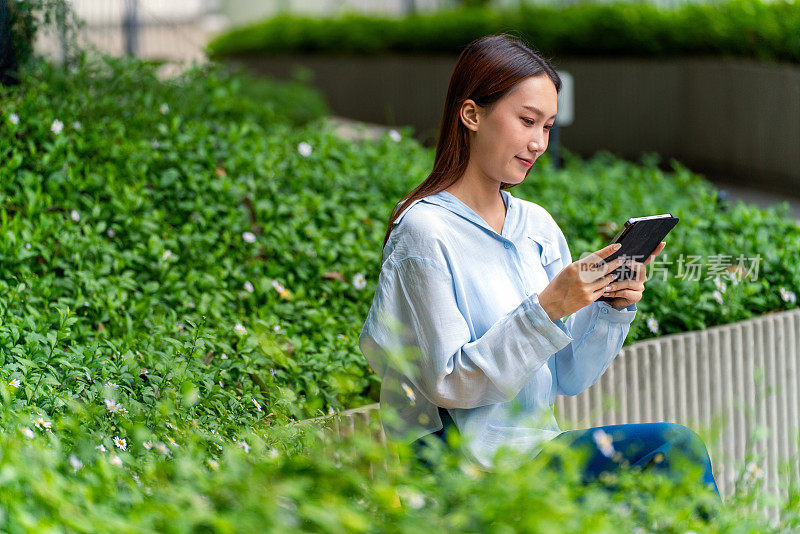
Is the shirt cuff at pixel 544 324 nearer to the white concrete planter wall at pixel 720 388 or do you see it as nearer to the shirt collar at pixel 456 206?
the shirt collar at pixel 456 206

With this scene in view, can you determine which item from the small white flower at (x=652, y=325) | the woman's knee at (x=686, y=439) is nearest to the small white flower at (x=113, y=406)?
the woman's knee at (x=686, y=439)

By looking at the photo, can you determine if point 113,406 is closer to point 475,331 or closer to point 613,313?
point 475,331

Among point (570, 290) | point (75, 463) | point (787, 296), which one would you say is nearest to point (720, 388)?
point (787, 296)

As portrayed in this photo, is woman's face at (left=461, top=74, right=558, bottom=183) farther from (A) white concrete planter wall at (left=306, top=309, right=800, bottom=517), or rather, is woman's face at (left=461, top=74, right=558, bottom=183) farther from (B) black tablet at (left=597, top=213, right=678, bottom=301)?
(A) white concrete planter wall at (left=306, top=309, right=800, bottom=517)

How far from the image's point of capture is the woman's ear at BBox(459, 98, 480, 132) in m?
2.50

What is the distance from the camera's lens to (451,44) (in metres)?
13.7

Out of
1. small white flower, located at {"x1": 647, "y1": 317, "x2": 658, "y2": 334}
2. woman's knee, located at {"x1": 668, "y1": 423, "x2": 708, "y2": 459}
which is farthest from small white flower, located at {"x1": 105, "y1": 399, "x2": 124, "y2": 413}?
small white flower, located at {"x1": 647, "y1": 317, "x2": 658, "y2": 334}

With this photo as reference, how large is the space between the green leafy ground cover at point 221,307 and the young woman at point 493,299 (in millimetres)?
195

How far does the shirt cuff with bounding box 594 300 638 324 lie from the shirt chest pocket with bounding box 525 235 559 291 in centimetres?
18

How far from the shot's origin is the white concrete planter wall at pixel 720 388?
11.8ft

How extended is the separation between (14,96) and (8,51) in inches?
14.6

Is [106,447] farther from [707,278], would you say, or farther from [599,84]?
[599,84]

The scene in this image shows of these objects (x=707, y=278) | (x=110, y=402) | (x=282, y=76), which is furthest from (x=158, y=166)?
(x=282, y=76)

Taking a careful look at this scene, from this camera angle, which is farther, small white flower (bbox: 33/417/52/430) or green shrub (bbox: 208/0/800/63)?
green shrub (bbox: 208/0/800/63)
